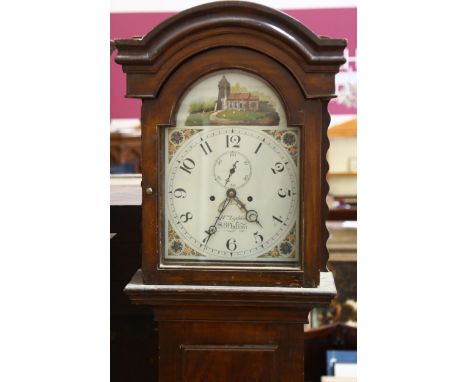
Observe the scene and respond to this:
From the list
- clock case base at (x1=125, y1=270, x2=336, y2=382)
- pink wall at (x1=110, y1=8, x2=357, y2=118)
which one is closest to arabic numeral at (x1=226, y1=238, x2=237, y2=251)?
clock case base at (x1=125, y1=270, x2=336, y2=382)

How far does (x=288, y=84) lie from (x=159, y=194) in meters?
0.32

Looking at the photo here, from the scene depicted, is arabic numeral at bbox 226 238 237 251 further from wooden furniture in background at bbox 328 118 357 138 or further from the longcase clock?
wooden furniture in background at bbox 328 118 357 138

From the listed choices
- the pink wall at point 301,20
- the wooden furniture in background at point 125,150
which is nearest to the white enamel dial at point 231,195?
the pink wall at point 301,20

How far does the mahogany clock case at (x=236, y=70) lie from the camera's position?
1.08 m

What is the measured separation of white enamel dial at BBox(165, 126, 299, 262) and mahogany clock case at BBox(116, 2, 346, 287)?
22 millimetres

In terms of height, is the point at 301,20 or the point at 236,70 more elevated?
the point at 301,20

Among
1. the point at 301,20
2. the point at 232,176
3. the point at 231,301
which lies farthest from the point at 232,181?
the point at 301,20

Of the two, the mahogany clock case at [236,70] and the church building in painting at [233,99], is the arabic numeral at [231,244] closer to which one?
the mahogany clock case at [236,70]

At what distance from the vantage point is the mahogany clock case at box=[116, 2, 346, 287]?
3.55 ft

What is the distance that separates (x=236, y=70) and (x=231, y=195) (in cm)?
24

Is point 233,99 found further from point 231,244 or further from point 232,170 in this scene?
point 231,244

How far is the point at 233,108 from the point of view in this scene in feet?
3.73

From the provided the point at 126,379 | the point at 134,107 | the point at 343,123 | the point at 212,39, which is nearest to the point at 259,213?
the point at 212,39

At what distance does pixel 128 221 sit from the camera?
1.47 m
